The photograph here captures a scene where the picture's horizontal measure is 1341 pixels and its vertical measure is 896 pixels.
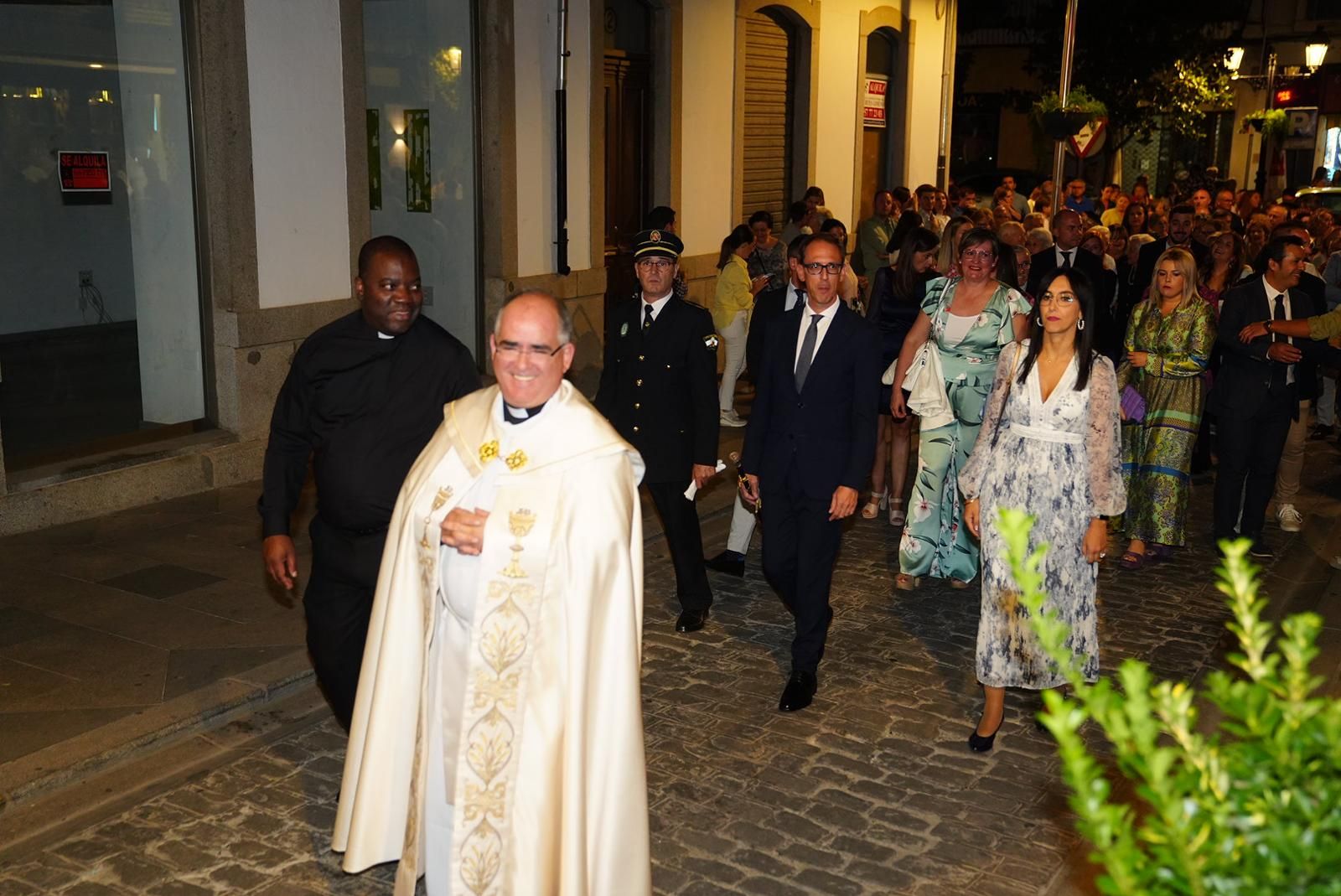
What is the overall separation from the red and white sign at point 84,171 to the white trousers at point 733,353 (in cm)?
552

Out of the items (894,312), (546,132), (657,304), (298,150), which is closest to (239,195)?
(298,150)

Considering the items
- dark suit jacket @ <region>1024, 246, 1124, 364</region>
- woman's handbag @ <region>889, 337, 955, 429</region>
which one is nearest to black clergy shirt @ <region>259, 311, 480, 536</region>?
woman's handbag @ <region>889, 337, 955, 429</region>

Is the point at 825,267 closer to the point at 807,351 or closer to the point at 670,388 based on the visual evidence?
the point at 807,351

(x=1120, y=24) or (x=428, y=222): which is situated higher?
(x=1120, y=24)

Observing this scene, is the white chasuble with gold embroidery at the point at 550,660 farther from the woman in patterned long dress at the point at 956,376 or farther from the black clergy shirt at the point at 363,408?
the woman in patterned long dress at the point at 956,376

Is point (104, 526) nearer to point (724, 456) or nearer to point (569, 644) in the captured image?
point (724, 456)

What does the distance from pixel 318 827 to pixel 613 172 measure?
34.7ft

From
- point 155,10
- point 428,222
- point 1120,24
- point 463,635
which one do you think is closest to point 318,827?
point 463,635

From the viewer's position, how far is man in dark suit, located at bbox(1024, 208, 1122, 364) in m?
11.0

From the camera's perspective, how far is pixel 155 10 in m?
9.95

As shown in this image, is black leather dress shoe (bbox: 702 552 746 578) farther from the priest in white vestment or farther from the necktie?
the priest in white vestment

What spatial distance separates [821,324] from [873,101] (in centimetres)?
1515

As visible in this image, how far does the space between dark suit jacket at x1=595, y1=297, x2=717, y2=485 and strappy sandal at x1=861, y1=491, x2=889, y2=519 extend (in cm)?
316

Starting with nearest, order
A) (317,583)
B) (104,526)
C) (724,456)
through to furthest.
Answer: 1. (317,583)
2. (104,526)
3. (724,456)
